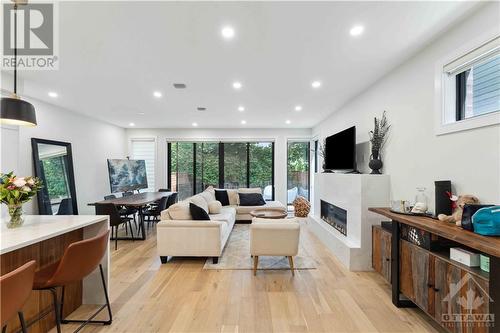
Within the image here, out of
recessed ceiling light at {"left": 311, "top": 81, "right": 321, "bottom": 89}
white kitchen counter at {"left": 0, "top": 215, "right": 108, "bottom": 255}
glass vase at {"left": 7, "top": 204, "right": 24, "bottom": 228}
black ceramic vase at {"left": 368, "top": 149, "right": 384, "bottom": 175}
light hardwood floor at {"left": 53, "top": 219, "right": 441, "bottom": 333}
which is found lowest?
light hardwood floor at {"left": 53, "top": 219, "right": 441, "bottom": 333}

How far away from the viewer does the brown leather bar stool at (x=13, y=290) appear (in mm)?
1184

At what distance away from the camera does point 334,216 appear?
187 inches

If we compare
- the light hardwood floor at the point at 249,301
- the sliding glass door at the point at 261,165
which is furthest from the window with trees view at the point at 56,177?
the sliding glass door at the point at 261,165

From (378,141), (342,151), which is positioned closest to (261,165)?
(342,151)

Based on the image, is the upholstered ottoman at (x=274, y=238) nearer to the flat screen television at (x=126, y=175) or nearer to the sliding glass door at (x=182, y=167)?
the flat screen television at (x=126, y=175)

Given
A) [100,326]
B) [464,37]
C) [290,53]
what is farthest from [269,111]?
[100,326]

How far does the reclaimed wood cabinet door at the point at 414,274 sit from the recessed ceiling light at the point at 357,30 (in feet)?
7.00

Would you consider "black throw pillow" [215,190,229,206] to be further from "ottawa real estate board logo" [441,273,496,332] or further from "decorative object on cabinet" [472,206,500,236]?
"decorative object on cabinet" [472,206,500,236]

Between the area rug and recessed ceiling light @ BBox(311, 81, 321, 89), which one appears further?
recessed ceiling light @ BBox(311, 81, 321, 89)

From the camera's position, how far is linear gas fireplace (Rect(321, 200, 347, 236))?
13.8ft

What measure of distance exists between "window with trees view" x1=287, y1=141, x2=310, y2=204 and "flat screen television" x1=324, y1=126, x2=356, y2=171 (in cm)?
271

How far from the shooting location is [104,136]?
6770mm

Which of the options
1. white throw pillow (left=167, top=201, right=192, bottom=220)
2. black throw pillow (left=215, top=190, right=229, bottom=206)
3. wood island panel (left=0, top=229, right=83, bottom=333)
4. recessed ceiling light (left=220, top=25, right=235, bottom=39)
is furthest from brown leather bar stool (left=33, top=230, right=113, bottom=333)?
black throw pillow (left=215, top=190, right=229, bottom=206)

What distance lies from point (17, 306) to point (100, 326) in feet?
3.93
